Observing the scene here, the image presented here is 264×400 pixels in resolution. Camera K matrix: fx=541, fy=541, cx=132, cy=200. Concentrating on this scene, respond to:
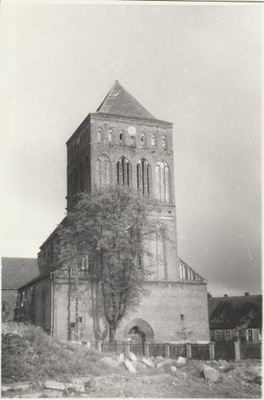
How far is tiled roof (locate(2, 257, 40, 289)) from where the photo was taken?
172ft

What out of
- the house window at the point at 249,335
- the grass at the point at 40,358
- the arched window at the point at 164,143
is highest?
the arched window at the point at 164,143

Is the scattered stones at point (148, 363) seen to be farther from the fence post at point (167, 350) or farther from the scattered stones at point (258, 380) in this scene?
the fence post at point (167, 350)

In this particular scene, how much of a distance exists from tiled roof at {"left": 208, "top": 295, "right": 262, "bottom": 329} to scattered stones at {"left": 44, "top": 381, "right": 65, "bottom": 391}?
3494 centimetres

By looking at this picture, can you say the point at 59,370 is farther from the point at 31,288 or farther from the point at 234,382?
the point at 31,288

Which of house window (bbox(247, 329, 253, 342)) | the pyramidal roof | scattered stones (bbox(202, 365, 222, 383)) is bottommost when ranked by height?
house window (bbox(247, 329, 253, 342))

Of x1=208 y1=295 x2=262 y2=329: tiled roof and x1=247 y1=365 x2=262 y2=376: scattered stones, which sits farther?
x1=208 y1=295 x2=262 y2=329: tiled roof

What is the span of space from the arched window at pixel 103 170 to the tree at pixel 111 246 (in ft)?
11.0

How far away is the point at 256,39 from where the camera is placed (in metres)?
21.3

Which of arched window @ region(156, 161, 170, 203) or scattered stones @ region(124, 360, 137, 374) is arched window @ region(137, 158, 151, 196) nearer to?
arched window @ region(156, 161, 170, 203)

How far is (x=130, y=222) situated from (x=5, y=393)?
1869 centimetres

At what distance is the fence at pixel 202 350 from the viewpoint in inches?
1171

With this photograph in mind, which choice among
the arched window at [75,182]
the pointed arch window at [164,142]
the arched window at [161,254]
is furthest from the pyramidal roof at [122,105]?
the arched window at [161,254]

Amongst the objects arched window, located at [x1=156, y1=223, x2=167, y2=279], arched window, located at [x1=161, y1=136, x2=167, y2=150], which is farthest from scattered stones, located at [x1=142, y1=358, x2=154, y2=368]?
arched window, located at [x1=161, y1=136, x2=167, y2=150]

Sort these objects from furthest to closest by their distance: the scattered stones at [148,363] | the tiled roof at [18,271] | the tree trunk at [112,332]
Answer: the tiled roof at [18,271] < the tree trunk at [112,332] < the scattered stones at [148,363]
